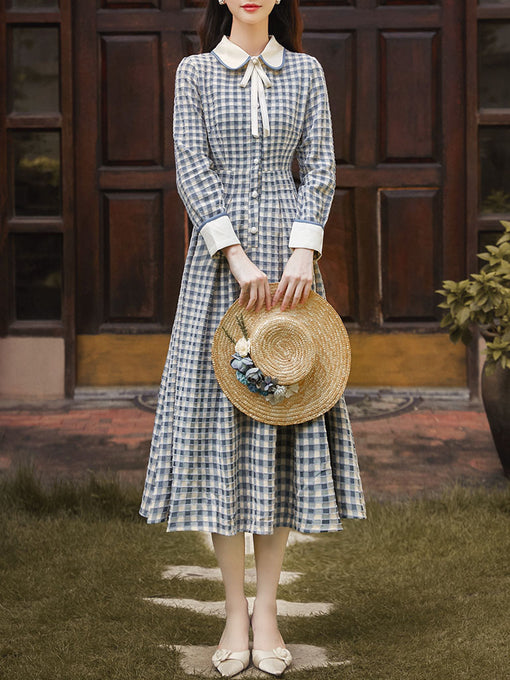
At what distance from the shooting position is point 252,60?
8.27 ft

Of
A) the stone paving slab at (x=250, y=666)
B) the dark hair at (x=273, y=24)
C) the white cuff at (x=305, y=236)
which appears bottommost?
the stone paving slab at (x=250, y=666)

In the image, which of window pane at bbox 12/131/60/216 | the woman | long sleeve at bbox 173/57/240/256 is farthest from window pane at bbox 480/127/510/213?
long sleeve at bbox 173/57/240/256

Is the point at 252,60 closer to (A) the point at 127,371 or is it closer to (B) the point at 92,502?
(B) the point at 92,502

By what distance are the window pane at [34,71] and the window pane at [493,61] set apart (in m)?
2.34

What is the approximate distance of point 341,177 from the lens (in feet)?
17.6

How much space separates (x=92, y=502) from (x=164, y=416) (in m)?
1.25

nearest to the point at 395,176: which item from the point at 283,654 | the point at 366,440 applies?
the point at 366,440

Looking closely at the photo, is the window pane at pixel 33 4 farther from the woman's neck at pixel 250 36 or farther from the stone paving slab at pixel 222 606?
the stone paving slab at pixel 222 606

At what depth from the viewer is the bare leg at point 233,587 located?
250 centimetres

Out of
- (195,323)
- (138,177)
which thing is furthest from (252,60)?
(138,177)

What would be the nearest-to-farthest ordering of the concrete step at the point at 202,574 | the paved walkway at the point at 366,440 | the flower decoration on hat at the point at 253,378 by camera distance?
the flower decoration on hat at the point at 253,378 < the concrete step at the point at 202,574 < the paved walkway at the point at 366,440

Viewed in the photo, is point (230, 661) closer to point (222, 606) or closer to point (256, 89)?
point (222, 606)

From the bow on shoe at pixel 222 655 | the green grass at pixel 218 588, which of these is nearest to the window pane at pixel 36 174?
the green grass at pixel 218 588

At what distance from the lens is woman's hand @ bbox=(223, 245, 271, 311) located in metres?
2.37
